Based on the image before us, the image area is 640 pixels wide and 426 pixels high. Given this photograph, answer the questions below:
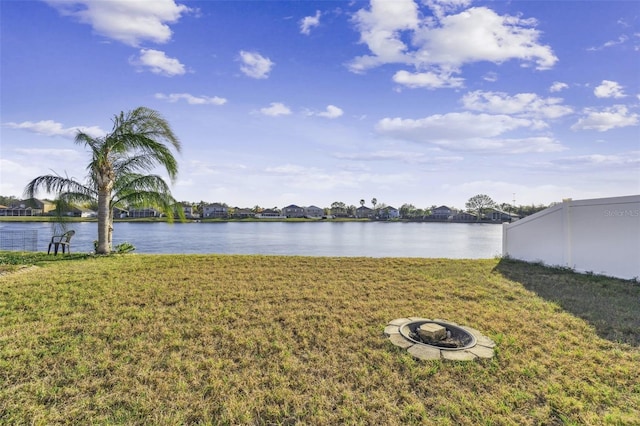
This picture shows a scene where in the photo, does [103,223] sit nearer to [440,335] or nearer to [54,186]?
[54,186]

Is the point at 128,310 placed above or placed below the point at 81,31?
below

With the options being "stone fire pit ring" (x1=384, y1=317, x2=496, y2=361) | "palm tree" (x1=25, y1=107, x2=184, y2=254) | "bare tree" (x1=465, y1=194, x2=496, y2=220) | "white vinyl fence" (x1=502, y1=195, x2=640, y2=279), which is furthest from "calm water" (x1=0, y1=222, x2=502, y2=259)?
"bare tree" (x1=465, y1=194, x2=496, y2=220)

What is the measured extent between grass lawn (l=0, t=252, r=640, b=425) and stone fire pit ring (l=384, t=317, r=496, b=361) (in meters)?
0.10

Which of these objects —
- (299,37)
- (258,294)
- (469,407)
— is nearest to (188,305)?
(258,294)

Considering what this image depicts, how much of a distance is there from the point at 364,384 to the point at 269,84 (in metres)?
9.00

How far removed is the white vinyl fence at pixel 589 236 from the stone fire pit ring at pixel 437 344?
4.89 meters

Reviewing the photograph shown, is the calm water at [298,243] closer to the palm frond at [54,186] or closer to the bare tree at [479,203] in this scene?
the palm frond at [54,186]

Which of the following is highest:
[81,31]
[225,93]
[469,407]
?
[81,31]

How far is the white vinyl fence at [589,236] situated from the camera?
20.2 ft

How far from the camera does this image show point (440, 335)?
343 cm

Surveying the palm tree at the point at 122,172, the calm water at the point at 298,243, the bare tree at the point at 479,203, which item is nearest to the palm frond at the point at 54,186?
the palm tree at the point at 122,172

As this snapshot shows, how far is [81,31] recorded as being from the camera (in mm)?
7574

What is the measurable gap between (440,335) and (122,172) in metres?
10.2

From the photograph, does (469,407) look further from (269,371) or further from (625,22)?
(625,22)
